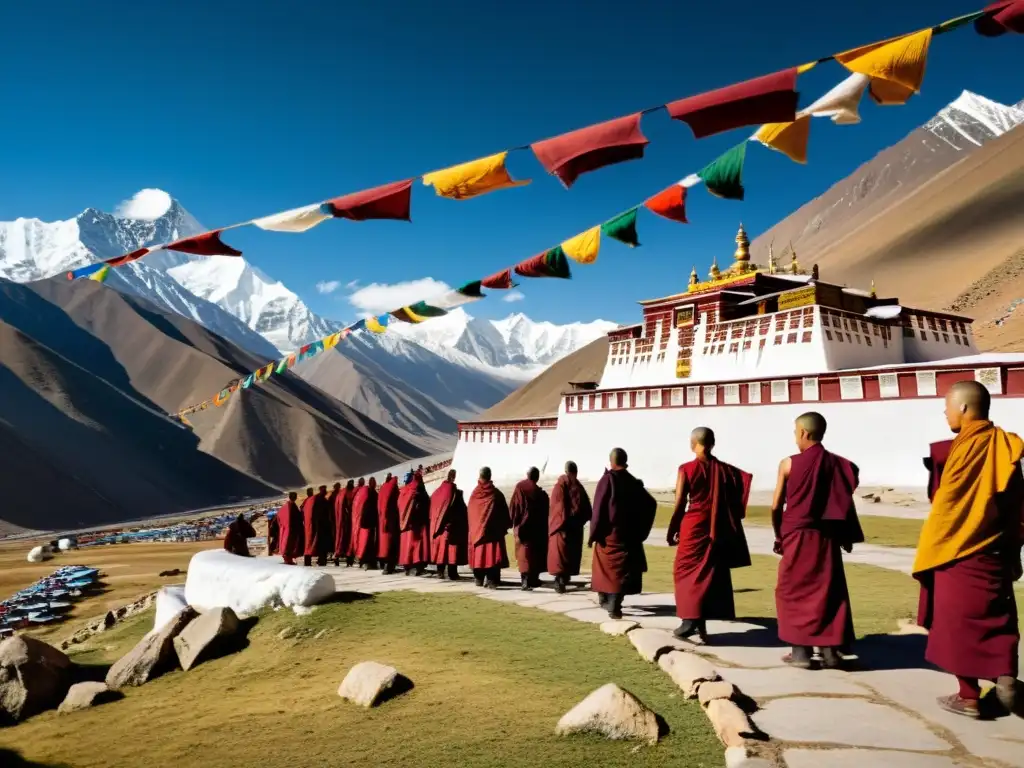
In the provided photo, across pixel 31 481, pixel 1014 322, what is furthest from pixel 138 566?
pixel 1014 322

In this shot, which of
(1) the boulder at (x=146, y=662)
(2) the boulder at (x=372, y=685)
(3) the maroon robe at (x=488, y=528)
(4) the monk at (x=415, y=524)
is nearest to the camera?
(2) the boulder at (x=372, y=685)

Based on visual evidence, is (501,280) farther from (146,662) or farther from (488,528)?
(146,662)

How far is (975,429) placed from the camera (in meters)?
3.85

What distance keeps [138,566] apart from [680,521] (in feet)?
72.0

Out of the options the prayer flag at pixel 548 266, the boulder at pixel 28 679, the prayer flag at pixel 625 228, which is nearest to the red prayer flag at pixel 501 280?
the prayer flag at pixel 548 266

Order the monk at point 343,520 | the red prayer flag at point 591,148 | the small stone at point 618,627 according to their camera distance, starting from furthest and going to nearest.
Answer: the monk at point 343,520 < the red prayer flag at point 591,148 < the small stone at point 618,627

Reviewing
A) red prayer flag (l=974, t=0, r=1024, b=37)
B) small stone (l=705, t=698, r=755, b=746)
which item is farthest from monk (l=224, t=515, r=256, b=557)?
red prayer flag (l=974, t=0, r=1024, b=37)

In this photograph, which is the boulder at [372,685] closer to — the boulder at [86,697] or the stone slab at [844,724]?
the stone slab at [844,724]

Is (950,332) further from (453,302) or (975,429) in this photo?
(975,429)

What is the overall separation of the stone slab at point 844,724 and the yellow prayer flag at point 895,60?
4375 millimetres

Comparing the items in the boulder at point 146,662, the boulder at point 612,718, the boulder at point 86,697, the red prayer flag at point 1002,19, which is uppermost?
the red prayer flag at point 1002,19

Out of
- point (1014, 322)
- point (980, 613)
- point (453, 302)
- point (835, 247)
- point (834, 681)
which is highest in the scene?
point (835, 247)

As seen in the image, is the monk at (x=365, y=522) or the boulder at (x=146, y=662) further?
the monk at (x=365, y=522)

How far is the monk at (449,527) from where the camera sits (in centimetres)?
962
